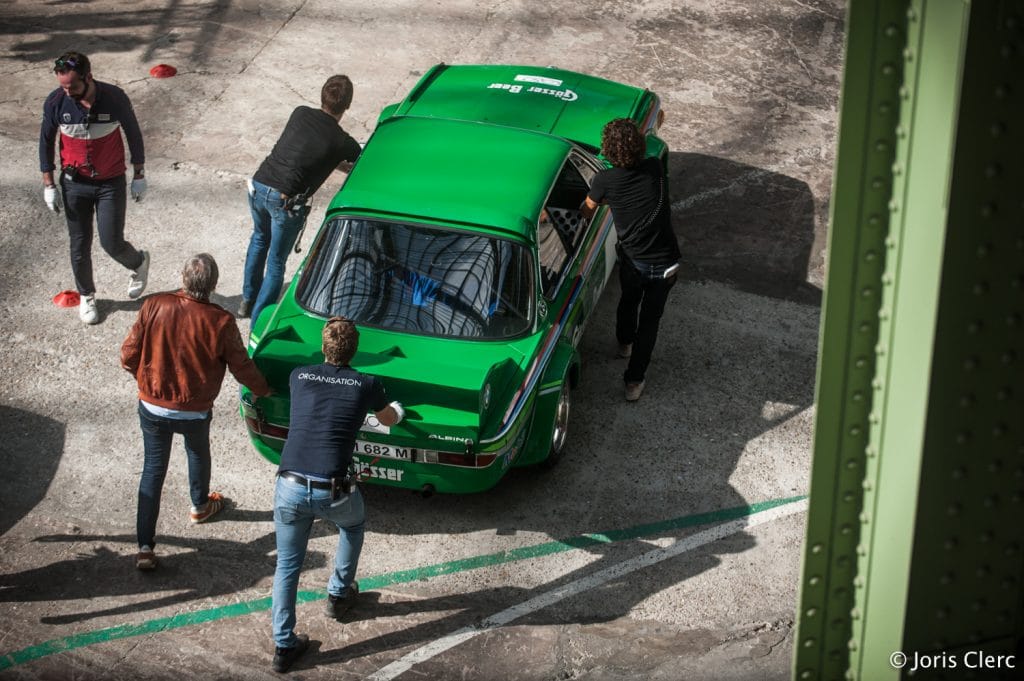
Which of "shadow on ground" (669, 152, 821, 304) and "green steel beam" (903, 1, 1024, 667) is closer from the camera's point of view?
"green steel beam" (903, 1, 1024, 667)

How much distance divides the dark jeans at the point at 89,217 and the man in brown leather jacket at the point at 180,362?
2.61 metres

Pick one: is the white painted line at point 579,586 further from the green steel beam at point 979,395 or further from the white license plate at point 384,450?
the green steel beam at point 979,395

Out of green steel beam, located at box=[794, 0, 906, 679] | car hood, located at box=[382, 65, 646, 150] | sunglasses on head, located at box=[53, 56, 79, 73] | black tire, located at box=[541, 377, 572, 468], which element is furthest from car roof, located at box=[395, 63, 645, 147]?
green steel beam, located at box=[794, 0, 906, 679]

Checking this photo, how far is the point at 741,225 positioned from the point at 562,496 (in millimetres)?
3968

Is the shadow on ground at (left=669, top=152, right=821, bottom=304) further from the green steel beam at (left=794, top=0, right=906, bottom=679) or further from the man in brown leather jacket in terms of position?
the green steel beam at (left=794, top=0, right=906, bottom=679)

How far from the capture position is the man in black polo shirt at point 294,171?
858 centimetres

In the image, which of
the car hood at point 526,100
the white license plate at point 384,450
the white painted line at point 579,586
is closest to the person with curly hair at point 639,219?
the car hood at point 526,100

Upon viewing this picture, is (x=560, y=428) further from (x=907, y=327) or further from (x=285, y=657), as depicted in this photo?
(x=907, y=327)

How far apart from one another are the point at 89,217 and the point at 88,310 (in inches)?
27.7

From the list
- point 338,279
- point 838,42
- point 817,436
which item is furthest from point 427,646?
point 838,42

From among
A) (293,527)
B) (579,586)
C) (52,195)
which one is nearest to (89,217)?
(52,195)

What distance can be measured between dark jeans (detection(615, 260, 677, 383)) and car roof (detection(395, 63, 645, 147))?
4.17 ft

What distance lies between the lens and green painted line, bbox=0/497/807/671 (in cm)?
641

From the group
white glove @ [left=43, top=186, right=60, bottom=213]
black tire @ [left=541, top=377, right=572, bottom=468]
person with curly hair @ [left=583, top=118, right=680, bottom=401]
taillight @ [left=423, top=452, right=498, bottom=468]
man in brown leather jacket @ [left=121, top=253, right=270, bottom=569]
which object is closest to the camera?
man in brown leather jacket @ [left=121, top=253, right=270, bottom=569]
